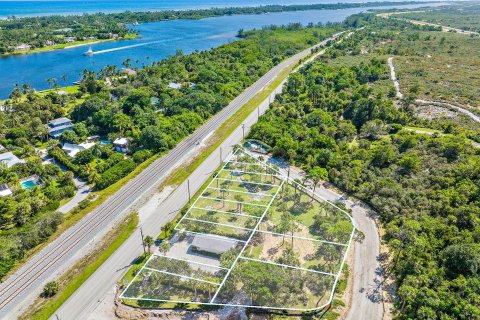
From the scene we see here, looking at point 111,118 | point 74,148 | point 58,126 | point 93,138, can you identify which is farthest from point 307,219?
point 58,126

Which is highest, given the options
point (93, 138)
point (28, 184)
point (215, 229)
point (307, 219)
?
point (93, 138)

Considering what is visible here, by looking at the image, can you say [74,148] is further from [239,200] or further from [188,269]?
[188,269]

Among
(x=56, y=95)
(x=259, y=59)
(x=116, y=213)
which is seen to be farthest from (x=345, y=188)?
(x=259, y=59)

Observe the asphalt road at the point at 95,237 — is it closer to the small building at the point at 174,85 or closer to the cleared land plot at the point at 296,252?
the cleared land plot at the point at 296,252

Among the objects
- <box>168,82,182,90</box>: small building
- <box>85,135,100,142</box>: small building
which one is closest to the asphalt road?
<box>85,135,100,142</box>: small building

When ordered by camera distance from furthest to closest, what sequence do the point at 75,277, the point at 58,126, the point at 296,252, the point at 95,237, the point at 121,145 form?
the point at 58,126 → the point at 121,145 → the point at 95,237 → the point at 296,252 → the point at 75,277

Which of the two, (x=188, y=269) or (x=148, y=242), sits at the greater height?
(x=188, y=269)

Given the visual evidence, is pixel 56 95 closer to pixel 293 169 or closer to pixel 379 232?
pixel 293 169
